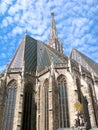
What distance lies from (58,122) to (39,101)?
3479 mm

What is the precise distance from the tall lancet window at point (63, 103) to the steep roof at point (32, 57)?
10.8 ft

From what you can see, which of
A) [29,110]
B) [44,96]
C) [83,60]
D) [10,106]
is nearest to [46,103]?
[44,96]

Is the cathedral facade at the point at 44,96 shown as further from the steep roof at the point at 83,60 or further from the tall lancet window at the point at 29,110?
the steep roof at the point at 83,60

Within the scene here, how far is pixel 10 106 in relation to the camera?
20344 millimetres

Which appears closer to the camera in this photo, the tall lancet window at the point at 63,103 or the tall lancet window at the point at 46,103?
the tall lancet window at the point at 63,103

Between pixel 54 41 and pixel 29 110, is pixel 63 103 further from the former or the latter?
pixel 54 41

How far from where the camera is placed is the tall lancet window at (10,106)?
1928 cm

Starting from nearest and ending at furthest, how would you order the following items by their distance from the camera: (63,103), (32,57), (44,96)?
(63,103) < (44,96) < (32,57)

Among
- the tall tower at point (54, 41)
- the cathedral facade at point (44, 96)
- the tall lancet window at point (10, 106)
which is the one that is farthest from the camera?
the tall tower at point (54, 41)

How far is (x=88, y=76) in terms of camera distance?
2561 cm

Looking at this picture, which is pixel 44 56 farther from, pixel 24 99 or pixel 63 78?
pixel 24 99

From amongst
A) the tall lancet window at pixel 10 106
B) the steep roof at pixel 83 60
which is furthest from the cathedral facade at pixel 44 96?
the steep roof at pixel 83 60

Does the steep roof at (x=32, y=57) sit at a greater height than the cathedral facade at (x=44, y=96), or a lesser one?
greater

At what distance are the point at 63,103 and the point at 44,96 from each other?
7.71 ft
